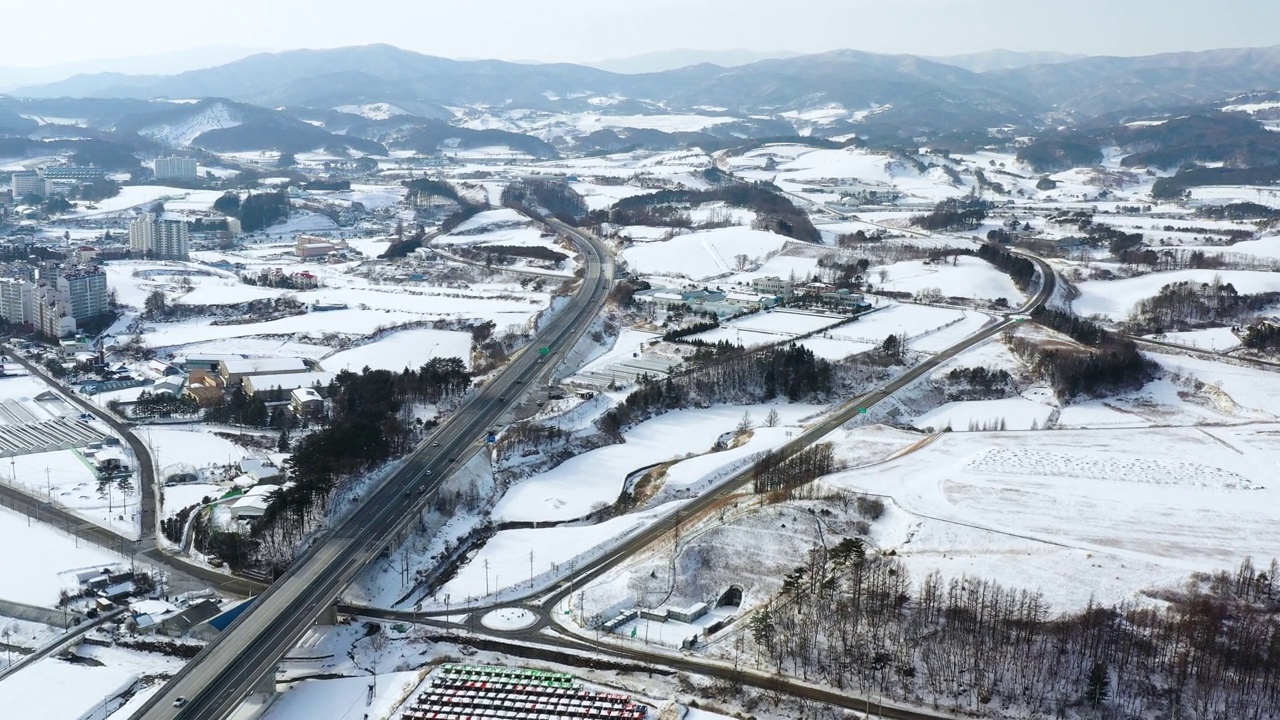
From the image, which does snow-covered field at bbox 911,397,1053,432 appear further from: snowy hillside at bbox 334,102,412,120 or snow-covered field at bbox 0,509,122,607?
snowy hillside at bbox 334,102,412,120

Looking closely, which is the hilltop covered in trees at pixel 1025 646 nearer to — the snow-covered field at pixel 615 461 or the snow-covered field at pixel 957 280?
the snow-covered field at pixel 615 461

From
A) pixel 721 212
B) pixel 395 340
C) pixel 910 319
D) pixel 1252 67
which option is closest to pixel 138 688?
pixel 395 340

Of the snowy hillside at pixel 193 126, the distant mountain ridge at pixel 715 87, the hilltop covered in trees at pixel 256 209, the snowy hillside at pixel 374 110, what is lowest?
the hilltop covered in trees at pixel 256 209

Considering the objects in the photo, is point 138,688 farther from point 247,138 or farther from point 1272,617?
point 247,138

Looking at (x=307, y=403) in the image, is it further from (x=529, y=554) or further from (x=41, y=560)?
(x=529, y=554)

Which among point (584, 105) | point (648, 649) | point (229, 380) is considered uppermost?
point (584, 105)

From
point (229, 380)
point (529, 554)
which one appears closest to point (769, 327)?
point (229, 380)

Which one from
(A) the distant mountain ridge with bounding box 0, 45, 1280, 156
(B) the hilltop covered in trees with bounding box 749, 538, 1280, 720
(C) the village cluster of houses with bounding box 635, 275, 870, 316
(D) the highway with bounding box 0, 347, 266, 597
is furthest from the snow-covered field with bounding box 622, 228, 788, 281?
(A) the distant mountain ridge with bounding box 0, 45, 1280, 156

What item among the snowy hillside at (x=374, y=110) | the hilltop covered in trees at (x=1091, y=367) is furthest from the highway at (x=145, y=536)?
the snowy hillside at (x=374, y=110)
